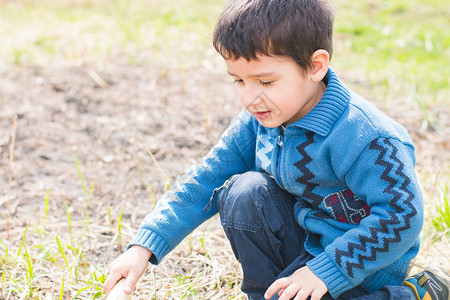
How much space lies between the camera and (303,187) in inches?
68.6

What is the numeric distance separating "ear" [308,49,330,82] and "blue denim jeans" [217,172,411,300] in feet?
1.24

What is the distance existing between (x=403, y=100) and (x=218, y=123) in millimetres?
1495

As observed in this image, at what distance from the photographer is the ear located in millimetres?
1686

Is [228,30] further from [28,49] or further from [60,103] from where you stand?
[28,49]

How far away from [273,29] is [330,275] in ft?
2.44

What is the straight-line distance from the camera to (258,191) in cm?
176

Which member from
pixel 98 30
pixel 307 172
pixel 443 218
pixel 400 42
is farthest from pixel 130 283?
pixel 400 42

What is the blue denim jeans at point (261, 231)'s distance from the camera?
174 cm

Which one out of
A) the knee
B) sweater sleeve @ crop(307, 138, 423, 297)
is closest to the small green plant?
sweater sleeve @ crop(307, 138, 423, 297)

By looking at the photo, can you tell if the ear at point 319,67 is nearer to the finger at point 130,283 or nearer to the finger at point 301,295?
the finger at point 301,295

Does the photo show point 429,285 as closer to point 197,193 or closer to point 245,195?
point 245,195

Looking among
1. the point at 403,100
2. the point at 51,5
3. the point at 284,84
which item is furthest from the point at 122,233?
the point at 51,5

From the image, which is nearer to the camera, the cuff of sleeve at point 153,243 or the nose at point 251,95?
the nose at point 251,95

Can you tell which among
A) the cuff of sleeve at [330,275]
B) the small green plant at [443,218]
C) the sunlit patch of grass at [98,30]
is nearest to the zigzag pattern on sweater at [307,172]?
the cuff of sleeve at [330,275]
